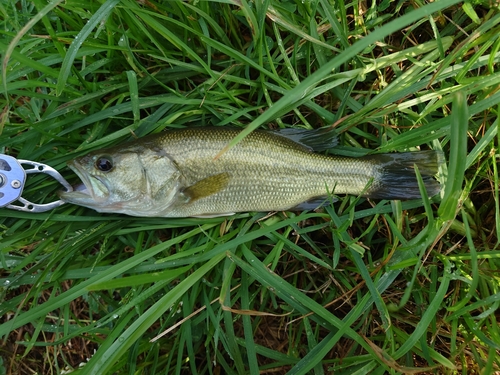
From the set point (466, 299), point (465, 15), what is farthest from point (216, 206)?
point (465, 15)

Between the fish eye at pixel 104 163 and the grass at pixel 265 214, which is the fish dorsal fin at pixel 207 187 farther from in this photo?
the fish eye at pixel 104 163

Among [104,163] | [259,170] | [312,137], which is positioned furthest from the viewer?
[312,137]

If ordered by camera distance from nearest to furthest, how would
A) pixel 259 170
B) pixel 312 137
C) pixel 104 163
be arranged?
pixel 104 163 → pixel 259 170 → pixel 312 137

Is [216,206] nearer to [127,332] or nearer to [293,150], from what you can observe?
[293,150]

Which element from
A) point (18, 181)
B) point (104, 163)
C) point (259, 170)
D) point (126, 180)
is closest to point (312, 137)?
point (259, 170)

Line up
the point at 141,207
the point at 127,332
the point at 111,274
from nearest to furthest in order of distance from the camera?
the point at 127,332, the point at 111,274, the point at 141,207

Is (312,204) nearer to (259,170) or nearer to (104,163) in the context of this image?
(259,170)

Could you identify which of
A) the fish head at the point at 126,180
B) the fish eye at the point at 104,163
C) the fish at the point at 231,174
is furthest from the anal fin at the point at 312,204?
the fish eye at the point at 104,163
